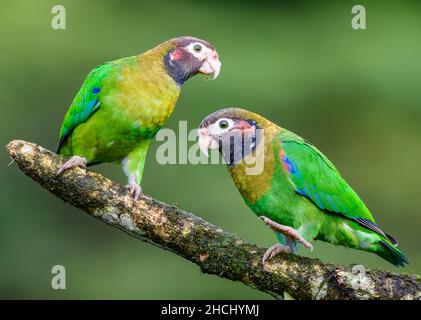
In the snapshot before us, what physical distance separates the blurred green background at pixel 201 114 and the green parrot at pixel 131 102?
4.19 meters

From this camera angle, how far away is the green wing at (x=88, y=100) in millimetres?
6027

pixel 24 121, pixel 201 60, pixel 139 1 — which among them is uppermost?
pixel 139 1

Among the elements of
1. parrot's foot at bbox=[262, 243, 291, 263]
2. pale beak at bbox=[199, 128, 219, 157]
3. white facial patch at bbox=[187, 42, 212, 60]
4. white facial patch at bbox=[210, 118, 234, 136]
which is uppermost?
white facial patch at bbox=[187, 42, 212, 60]

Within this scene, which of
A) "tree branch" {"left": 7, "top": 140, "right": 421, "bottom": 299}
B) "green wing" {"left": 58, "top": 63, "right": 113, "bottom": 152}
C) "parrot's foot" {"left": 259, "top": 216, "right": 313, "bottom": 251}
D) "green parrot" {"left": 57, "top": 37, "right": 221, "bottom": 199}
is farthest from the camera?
"green wing" {"left": 58, "top": 63, "right": 113, "bottom": 152}

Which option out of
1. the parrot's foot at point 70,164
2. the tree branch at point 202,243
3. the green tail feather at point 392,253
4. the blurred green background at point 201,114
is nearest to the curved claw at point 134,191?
the tree branch at point 202,243

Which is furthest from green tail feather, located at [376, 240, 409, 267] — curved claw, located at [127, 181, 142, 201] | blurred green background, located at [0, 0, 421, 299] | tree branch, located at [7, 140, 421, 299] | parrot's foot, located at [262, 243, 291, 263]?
blurred green background, located at [0, 0, 421, 299]

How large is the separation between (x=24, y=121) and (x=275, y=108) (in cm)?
408

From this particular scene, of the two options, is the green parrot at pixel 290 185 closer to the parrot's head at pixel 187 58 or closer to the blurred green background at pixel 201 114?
the parrot's head at pixel 187 58

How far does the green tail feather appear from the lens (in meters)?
5.66

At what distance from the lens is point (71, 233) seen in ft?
36.8

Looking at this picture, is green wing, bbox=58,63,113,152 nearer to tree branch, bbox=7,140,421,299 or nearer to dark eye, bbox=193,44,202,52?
dark eye, bbox=193,44,202,52
